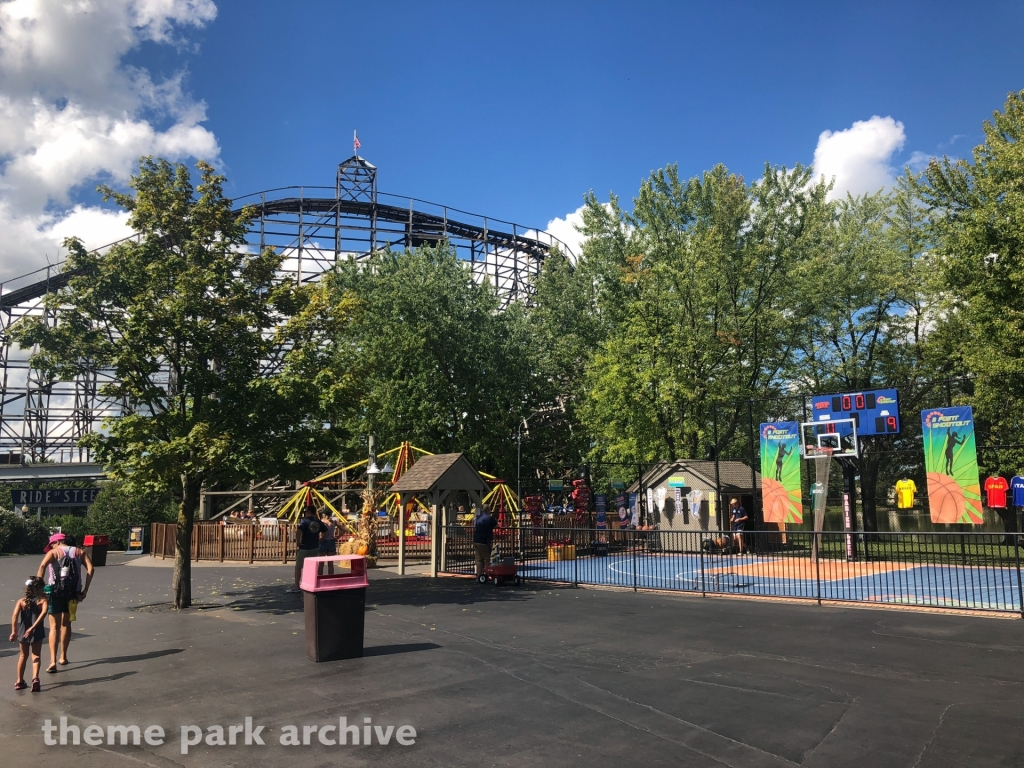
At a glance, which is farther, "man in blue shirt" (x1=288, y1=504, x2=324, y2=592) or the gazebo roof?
the gazebo roof

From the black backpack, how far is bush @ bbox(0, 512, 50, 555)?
2507cm

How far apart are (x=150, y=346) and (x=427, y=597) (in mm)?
7568

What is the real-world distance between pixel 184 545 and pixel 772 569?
14.2 meters

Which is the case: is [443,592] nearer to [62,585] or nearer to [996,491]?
[62,585]

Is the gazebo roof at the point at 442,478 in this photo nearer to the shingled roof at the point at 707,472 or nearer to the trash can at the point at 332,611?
the trash can at the point at 332,611

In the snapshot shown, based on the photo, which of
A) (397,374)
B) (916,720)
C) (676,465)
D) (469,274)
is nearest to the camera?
(916,720)

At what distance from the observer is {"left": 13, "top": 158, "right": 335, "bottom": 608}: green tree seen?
45.4ft

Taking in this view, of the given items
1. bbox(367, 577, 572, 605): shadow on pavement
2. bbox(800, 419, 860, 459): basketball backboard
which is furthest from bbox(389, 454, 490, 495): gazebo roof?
bbox(800, 419, 860, 459): basketball backboard

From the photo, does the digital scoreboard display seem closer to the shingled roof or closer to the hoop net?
the hoop net

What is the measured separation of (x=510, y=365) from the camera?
121 feet

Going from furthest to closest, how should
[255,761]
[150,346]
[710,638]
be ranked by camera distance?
[150,346] → [710,638] → [255,761]

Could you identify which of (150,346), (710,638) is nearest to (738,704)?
(710,638)

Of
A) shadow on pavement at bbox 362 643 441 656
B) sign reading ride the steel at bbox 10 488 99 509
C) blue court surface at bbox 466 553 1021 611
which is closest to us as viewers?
shadow on pavement at bbox 362 643 441 656

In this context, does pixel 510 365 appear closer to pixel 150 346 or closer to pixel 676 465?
pixel 676 465
